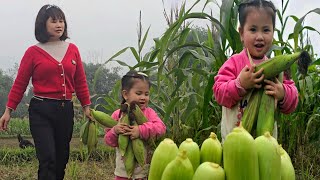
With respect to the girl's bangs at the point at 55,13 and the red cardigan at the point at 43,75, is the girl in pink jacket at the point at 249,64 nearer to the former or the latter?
the red cardigan at the point at 43,75

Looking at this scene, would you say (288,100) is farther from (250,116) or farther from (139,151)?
(139,151)

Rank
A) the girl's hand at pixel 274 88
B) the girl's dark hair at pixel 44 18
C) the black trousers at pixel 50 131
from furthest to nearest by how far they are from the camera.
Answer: the girl's dark hair at pixel 44 18
the black trousers at pixel 50 131
the girl's hand at pixel 274 88

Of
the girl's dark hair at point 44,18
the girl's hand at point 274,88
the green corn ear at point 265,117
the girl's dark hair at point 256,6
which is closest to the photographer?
the green corn ear at point 265,117

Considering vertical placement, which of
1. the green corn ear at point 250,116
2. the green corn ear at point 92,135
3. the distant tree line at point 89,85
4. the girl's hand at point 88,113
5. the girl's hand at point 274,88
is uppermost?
the girl's hand at point 274,88

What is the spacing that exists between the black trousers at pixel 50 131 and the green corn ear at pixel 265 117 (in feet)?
5.98

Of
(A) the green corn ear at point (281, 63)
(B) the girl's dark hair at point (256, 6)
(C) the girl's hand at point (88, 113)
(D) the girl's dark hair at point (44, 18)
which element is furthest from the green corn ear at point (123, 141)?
(A) the green corn ear at point (281, 63)

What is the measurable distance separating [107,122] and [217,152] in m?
1.46

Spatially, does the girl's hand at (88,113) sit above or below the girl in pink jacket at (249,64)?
below

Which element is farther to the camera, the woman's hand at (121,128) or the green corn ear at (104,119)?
the green corn ear at (104,119)

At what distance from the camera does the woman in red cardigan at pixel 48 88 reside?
2.50m

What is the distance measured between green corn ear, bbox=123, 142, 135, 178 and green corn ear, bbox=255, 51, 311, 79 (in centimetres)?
112

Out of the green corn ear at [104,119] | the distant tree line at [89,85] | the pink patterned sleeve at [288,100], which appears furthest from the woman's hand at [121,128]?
the distant tree line at [89,85]

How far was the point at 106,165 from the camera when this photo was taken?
14.8ft

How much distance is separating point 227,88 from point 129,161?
838mm
